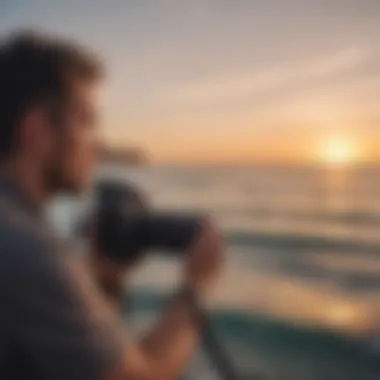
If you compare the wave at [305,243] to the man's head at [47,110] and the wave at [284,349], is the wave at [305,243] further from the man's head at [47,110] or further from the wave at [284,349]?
the man's head at [47,110]

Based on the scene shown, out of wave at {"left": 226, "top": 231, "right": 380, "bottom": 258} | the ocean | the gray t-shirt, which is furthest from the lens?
wave at {"left": 226, "top": 231, "right": 380, "bottom": 258}

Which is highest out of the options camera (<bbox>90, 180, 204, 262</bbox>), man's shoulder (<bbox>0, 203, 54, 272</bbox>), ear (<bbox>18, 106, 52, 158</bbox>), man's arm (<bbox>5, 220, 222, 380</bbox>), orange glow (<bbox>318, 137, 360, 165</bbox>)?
orange glow (<bbox>318, 137, 360, 165</bbox>)

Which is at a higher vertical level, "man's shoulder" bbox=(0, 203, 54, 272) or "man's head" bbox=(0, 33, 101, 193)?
"man's head" bbox=(0, 33, 101, 193)

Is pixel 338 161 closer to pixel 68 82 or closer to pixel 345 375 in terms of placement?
pixel 345 375

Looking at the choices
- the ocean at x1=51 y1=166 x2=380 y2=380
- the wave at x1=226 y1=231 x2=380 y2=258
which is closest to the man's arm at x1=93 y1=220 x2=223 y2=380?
the ocean at x1=51 y1=166 x2=380 y2=380

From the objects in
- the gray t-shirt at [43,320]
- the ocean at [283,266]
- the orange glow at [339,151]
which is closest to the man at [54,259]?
the gray t-shirt at [43,320]

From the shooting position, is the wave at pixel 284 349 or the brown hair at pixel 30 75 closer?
the brown hair at pixel 30 75

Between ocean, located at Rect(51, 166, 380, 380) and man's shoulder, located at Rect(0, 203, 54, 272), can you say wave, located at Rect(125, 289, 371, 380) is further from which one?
man's shoulder, located at Rect(0, 203, 54, 272)

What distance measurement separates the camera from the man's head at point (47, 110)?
71cm

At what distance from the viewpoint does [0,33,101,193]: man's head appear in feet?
2.32

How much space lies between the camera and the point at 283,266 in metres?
1.52

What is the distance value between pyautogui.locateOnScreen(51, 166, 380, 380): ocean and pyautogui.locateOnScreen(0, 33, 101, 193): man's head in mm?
320

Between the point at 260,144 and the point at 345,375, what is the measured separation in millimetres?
466

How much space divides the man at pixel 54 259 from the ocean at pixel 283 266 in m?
0.31
